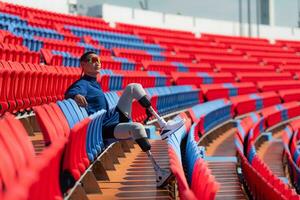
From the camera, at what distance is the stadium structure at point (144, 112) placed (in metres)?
2.10

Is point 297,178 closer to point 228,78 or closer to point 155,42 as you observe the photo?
point 228,78

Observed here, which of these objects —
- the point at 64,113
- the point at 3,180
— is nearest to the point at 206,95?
the point at 64,113

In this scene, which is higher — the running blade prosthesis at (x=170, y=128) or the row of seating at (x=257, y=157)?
the running blade prosthesis at (x=170, y=128)

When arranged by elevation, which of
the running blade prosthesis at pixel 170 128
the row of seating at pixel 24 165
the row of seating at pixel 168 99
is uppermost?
the row of seating at pixel 24 165

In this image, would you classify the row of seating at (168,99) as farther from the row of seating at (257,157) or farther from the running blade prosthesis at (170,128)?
the running blade prosthesis at (170,128)

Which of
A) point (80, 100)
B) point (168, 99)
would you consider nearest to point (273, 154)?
point (168, 99)

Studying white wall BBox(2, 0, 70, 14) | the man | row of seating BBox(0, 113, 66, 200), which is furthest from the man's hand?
white wall BBox(2, 0, 70, 14)

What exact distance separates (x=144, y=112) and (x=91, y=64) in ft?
7.32

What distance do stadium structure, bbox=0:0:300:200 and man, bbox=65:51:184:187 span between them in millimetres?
105

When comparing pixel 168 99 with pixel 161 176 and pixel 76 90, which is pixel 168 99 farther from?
pixel 161 176

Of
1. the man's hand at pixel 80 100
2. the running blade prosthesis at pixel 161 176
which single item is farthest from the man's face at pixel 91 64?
the running blade prosthesis at pixel 161 176

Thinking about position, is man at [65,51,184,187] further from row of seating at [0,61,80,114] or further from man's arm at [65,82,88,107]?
row of seating at [0,61,80,114]

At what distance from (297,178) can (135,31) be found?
10111 millimetres

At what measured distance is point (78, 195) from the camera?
2615 millimetres
